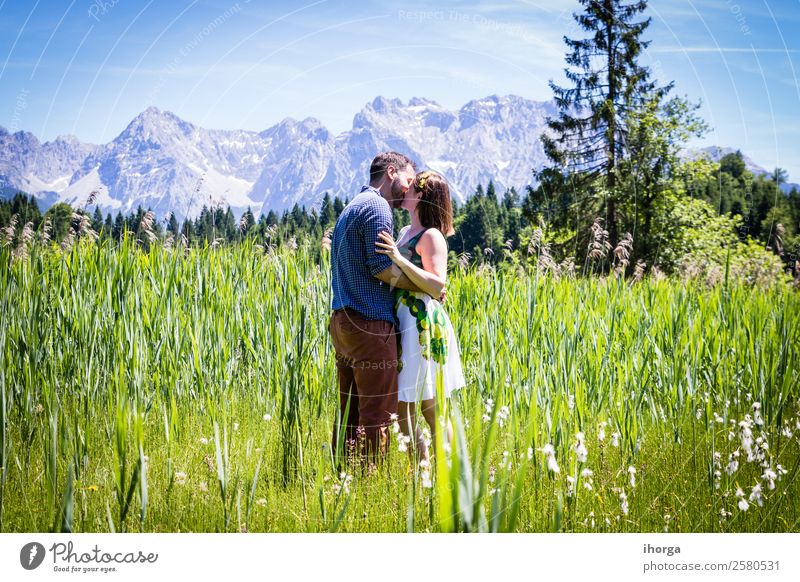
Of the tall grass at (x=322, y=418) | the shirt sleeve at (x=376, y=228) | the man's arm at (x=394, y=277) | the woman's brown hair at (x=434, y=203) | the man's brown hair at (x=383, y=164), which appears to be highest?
the man's brown hair at (x=383, y=164)

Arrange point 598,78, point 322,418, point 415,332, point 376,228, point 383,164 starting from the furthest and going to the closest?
1. point 598,78
2. point 322,418
3. point 415,332
4. point 383,164
5. point 376,228

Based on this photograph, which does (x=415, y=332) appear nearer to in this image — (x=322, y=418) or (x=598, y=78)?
(x=322, y=418)

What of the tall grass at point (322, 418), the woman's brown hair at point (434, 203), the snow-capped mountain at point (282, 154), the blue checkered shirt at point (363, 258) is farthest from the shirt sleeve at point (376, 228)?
the tall grass at point (322, 418)

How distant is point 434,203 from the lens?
2.89 metres

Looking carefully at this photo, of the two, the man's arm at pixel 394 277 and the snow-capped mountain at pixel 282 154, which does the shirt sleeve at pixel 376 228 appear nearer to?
the man's arm at pixel 394 277

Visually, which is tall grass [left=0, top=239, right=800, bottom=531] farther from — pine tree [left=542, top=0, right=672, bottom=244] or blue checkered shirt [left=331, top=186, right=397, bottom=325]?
pine tree [left=542, top=0, right=672, bottom=244]

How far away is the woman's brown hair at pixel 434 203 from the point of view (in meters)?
2.87

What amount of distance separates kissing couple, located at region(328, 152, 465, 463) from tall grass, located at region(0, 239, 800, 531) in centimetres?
25

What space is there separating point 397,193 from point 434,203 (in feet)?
0.66

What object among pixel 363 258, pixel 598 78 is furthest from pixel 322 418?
pixel 598 78

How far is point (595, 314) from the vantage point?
4.33 m

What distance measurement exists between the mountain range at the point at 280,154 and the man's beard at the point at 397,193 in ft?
0.69
